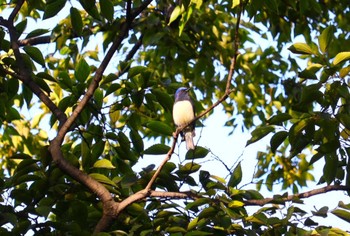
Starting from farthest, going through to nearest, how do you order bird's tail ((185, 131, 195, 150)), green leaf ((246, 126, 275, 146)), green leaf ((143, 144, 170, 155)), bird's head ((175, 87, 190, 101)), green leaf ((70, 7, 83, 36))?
bird's head ((175, 87, 190, 101)), bird's tail ((185, 131, 195, 150)), green leaf ((70, 7, 83, 36)), green leaf ((246, 126, 275, 146)), green leaf ((143, 144, 170, 155))

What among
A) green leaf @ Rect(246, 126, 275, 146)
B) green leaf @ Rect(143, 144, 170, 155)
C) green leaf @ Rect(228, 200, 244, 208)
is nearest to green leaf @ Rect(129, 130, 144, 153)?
green leaf @ Rect(143, 144, 170, 155)

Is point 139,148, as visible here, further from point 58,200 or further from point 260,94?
point 260,94

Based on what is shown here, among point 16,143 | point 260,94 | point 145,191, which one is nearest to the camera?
point 145,191

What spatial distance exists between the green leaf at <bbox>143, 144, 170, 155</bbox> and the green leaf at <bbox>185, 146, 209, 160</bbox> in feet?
0.33

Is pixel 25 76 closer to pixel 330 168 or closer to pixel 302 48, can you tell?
pixel 302 48

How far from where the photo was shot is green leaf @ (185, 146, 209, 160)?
119 inches

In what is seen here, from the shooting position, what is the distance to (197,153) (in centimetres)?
304

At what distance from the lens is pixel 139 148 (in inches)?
140

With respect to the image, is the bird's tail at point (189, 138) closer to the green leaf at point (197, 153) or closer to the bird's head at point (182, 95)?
the bird's head at point (182, 95)

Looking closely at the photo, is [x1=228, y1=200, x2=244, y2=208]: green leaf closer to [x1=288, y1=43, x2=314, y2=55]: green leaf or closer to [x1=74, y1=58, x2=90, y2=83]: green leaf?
[x1=288, y1=43, x2=314, y2=55]: green leaf

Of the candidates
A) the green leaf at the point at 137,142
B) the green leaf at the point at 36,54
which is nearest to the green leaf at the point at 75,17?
the green leaf at the point at 36,54

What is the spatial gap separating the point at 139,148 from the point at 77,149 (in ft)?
1.23

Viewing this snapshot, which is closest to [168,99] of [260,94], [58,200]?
[58,200]

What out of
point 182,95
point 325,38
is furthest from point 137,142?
point 182,95
